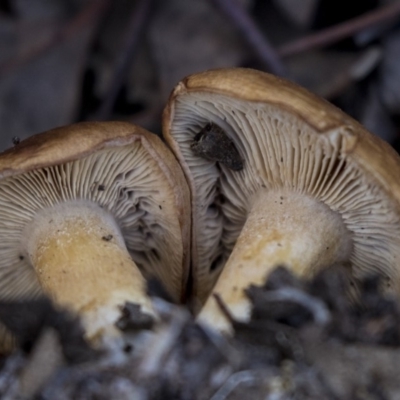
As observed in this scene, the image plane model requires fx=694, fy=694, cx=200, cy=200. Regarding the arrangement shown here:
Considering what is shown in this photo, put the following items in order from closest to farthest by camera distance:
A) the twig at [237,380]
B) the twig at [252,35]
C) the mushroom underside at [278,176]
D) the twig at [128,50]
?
the twig at [237,380]
the mushroom underside at [278,176]
the twig at [252,35]
the twig at [128,50]

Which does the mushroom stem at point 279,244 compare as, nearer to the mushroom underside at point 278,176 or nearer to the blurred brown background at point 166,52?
the mushroom underside at point 278,176

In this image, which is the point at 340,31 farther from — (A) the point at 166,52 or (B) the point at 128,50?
(B) the point at 128,50

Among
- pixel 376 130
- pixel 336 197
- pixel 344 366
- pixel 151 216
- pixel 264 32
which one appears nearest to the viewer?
pixel 344 366

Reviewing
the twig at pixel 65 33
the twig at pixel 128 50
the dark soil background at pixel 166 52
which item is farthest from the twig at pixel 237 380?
the twig at pixel 65 33

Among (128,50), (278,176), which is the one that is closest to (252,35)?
(128,50)

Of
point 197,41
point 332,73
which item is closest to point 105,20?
point 197,41

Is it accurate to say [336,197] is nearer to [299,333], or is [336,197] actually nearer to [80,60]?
[299,333]
